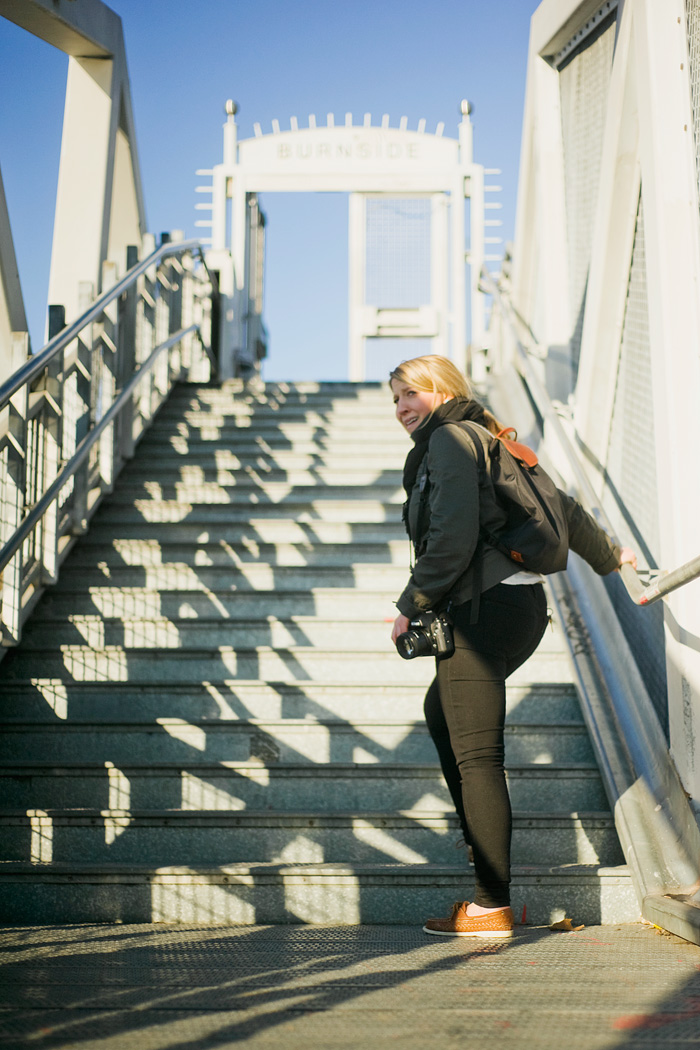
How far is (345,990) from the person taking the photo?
1.65 m

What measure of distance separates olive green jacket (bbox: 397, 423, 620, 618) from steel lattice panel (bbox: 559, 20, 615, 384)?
2.18 metres

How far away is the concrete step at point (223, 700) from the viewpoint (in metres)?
3.18

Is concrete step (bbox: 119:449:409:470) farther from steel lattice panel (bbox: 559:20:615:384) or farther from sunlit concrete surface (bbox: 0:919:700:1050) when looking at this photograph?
sunlit concrete surface (bbox: 0:919:700:1050)

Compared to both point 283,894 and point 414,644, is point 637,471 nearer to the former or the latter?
point 414,644

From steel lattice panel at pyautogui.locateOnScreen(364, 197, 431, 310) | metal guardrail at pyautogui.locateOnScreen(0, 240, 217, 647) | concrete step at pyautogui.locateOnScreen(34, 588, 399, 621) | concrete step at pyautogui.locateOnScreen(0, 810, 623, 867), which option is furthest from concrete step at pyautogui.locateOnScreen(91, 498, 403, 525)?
steel lattice panel at pyautogui.locateOnScreen(364, 197, 431, 310)

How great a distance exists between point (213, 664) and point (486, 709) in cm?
151

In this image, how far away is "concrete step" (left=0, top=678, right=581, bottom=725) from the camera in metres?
3.18

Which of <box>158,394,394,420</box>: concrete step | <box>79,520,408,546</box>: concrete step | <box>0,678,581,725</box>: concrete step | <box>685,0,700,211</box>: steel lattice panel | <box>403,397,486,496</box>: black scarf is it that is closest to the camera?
<box>403,397,486,496</box>: black scarf

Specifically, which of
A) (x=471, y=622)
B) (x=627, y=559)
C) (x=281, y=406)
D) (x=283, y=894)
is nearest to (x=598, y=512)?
(x=627, y=559)

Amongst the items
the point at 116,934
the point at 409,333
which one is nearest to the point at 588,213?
the point at 116,934

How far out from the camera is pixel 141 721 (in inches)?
118

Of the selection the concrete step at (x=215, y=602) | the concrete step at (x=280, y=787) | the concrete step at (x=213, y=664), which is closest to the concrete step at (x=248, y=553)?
the concrete step at (x=215, y=602)

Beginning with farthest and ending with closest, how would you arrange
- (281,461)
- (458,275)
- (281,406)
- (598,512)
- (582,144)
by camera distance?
(458,275)
(281,406)
(281,461)
(582,144)
(598,512)

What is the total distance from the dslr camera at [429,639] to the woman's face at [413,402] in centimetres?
47
